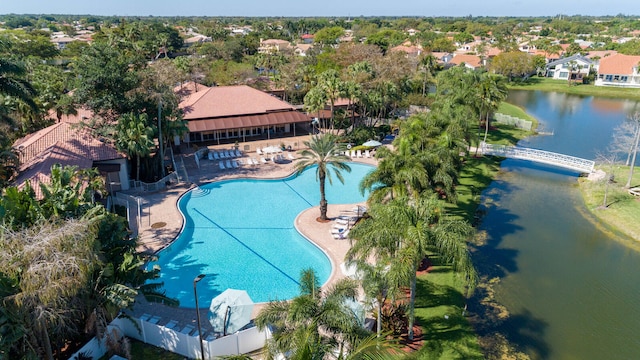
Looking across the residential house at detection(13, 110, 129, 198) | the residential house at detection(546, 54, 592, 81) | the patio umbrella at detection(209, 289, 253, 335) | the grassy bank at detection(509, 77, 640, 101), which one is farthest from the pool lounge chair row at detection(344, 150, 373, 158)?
the residential house at detection(546, 54, 592, 81)

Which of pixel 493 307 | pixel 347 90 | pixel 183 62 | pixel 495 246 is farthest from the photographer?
pixel 183 62

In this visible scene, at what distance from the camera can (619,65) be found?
282ft

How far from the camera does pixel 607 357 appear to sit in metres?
17.8

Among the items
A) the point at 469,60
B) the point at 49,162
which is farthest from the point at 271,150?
the point at 469,60

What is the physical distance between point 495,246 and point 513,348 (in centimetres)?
933

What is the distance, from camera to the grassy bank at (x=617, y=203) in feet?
94.6

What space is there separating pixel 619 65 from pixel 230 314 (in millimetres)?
98793

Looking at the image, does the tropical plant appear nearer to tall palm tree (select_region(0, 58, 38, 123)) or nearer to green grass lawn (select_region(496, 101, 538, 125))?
tall palm tree (select_region(0, 58, 38, 123))

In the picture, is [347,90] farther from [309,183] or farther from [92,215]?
[92,215]

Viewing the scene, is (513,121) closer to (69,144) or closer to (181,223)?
(181,223)

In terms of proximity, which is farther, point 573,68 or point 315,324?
point 573,68

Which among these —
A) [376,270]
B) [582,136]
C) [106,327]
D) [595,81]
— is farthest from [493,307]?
[595,81]

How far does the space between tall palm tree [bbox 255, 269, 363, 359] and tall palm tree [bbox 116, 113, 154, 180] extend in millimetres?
21806

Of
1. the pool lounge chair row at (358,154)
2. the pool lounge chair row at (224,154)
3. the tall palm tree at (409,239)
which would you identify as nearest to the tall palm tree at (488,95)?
the pool lounge chair row at (358,154)
